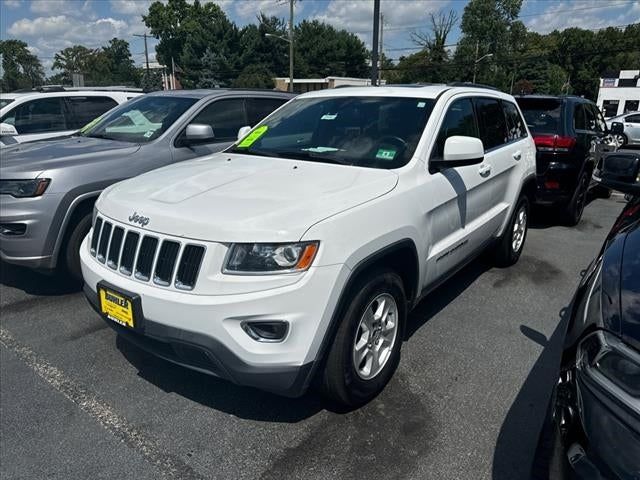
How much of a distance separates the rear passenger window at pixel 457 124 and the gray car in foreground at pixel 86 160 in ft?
7.91

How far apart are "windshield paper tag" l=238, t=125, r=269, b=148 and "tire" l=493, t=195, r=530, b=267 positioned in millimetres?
2546

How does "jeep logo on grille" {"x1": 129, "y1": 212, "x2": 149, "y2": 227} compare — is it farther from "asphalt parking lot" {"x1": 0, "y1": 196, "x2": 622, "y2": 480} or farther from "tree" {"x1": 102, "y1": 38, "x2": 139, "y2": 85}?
"tree" {"x1": 102, "y1": 38, "x2": 139, "y2": 85}

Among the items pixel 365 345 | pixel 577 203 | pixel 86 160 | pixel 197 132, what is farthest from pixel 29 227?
pixel 577 203

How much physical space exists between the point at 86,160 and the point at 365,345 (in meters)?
3.09

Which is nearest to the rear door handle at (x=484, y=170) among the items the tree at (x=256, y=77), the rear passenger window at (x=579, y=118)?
the rear passenger window at (x=579, y=118)

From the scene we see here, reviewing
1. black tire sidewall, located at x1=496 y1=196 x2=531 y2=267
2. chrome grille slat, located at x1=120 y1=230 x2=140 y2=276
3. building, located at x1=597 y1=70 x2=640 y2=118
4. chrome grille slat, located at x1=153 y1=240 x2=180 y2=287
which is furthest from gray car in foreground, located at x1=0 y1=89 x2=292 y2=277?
building, located at x1=597 y1=70 x2=640 y2=118

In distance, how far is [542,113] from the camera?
6809 millimetres

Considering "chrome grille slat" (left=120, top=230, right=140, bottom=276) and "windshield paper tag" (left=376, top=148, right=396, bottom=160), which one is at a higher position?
"windshield paper tag" (left=376, top=148, right=396, bottom=160)

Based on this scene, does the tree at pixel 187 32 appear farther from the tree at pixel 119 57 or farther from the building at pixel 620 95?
the building at pixel 620 95

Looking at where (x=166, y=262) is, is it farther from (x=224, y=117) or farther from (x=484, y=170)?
(x=224, y=117)

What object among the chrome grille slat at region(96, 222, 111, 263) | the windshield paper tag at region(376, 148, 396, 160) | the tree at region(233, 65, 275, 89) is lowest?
the chrome grille slat at region(96, 222, 111, 263)

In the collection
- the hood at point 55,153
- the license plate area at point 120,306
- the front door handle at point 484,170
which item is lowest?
the license plate area at point 120,306

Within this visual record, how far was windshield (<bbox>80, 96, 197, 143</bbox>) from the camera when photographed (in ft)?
16.8

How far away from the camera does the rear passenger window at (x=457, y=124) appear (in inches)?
135
